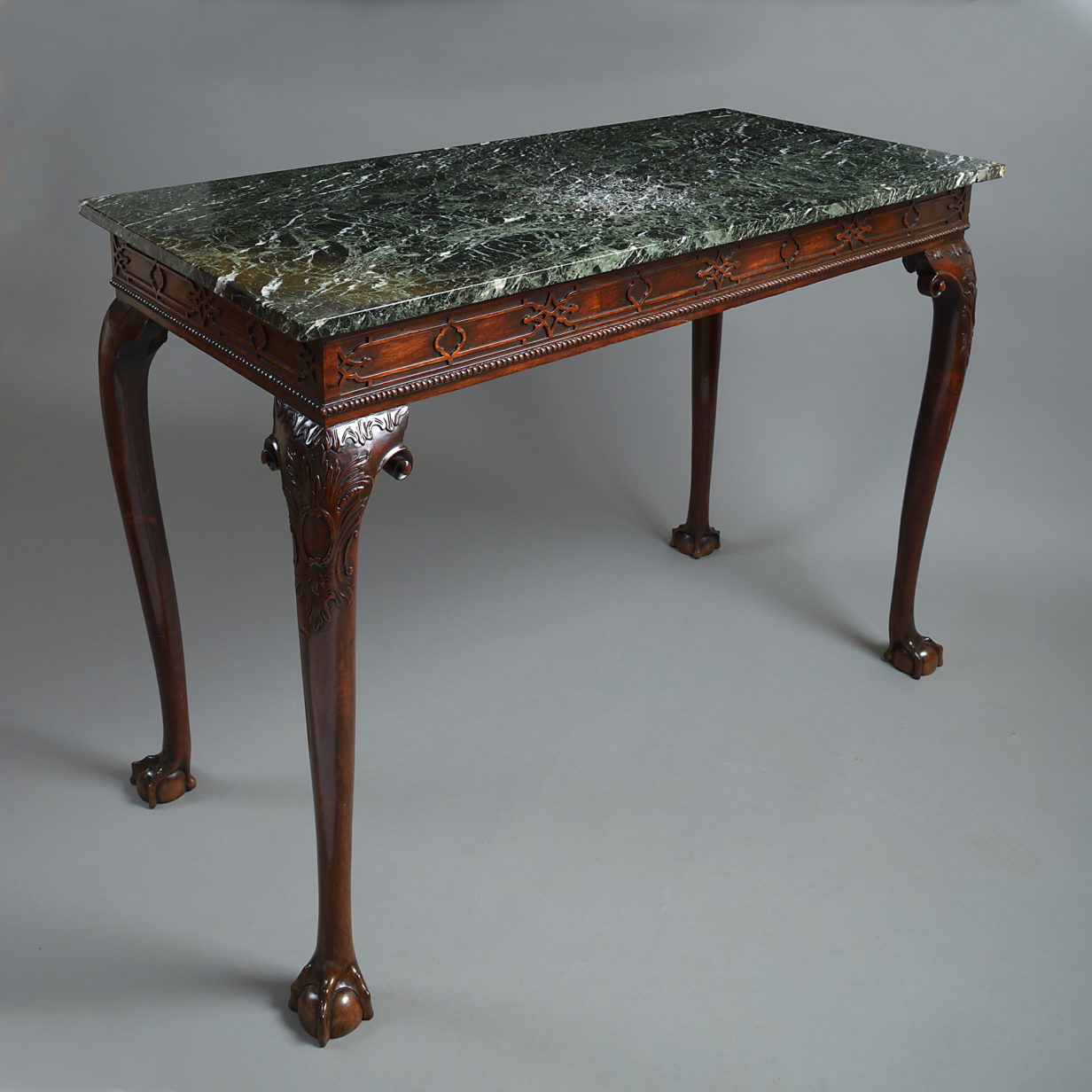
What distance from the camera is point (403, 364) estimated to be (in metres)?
1.92

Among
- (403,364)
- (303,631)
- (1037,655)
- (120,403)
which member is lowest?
(1037,655)

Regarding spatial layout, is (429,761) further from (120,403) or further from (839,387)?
(839,387)

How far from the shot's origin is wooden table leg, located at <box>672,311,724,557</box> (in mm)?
3523

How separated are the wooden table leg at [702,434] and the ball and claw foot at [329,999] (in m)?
1.84

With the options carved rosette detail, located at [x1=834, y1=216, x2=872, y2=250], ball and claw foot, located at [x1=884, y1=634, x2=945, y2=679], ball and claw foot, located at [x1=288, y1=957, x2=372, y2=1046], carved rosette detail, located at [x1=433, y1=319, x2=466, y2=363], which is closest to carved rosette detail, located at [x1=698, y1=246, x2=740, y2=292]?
carved rosette detail, located at [x1=834, y1=216, x2=872, y2=250]

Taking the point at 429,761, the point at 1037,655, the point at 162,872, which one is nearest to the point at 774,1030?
the point at 429,761

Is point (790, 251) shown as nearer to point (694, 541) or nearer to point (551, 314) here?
point (551, 314)

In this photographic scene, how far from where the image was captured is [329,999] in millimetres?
2178

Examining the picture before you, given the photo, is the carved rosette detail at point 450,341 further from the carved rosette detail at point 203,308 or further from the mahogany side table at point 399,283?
the carved rosette detail at point 203,308

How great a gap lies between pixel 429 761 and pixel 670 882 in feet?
2.04

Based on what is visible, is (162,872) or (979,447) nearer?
(162,872)

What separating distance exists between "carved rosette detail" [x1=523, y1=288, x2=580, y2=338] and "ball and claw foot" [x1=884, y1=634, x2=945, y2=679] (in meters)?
1.53

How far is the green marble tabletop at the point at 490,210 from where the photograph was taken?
1922 mm

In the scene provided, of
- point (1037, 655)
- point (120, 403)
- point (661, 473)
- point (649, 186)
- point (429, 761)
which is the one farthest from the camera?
point (661, 473)
